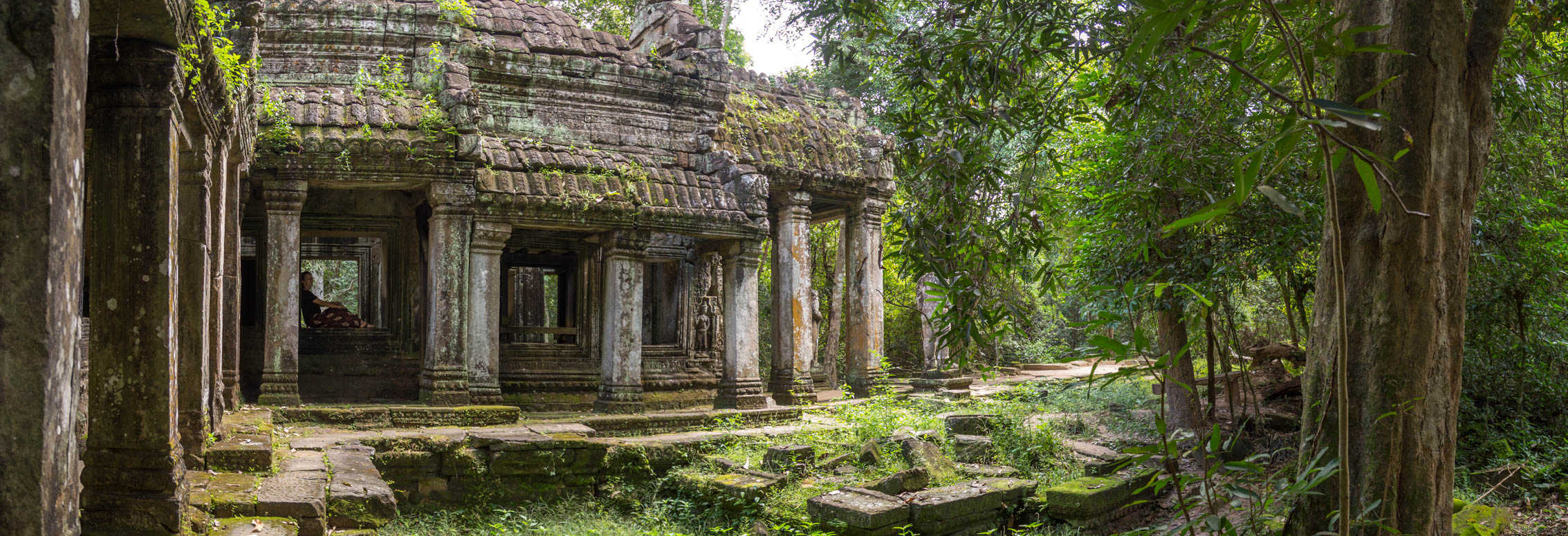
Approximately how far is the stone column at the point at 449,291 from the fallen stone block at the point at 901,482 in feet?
13.2

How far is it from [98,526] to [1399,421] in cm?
439

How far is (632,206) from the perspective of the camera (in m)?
9.84

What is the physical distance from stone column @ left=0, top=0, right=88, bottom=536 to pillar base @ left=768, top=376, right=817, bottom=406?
1000cm

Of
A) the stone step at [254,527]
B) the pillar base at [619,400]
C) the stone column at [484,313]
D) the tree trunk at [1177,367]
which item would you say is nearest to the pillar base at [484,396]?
the stone column at [484,313]

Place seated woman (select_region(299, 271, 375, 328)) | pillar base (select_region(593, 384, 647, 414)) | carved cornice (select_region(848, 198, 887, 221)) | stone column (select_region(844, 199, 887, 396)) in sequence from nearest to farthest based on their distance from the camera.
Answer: pillar base (select_region(593, 384, 647, 414)) < seated woman (select_region(299, 271, 375, 328)) < stone column (select_region(844, 199, 887, 396)) < carved cornice (select_region(848, 198, 887, 221))

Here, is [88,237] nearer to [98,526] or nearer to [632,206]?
[98,526]

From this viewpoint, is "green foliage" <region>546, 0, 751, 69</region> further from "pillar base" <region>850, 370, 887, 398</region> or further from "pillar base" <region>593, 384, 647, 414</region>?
"pillar base" <region>593, 384, 647, 414</region>

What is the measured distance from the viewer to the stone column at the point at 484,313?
9055mm

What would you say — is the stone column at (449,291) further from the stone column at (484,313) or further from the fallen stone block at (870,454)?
the fallen stone block at (870,454)

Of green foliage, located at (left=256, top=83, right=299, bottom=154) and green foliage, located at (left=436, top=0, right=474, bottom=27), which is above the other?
green foliage, located at (left=436, top=0, right=474, bottom=27)

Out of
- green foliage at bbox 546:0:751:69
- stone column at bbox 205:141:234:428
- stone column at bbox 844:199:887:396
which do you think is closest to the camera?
stone column at bbox 205:141:234:428

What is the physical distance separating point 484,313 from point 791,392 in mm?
4139

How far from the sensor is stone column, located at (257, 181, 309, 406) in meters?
8.29

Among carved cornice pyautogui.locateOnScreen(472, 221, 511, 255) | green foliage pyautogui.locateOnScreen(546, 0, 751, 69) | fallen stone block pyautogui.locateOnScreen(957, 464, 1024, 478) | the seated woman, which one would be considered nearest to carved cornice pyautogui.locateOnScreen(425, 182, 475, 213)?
carved cornice pyautogui.locateOnScreen(472, 221, 511, 255)
